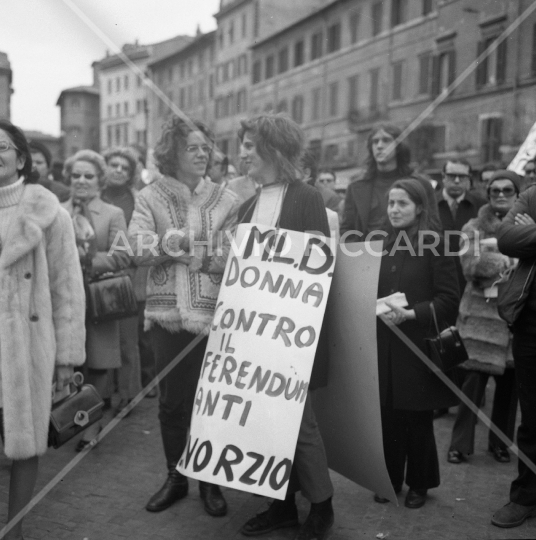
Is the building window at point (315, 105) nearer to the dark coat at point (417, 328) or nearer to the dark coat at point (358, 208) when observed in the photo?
the dark coat at point (358, 208)

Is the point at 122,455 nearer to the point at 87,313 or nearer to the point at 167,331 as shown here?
the point at 87,313

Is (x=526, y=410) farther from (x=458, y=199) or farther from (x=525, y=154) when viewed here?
(x=458, y=199)

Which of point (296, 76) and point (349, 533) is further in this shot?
point (296, 76)

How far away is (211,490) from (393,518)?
1.00 metres

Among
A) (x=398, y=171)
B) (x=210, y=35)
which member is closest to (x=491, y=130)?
(x=210, y=35)

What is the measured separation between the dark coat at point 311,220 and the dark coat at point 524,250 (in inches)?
38.9

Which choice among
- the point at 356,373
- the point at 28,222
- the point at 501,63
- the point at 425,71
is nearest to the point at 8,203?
the point at 28,222

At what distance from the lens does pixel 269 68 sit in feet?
58.3

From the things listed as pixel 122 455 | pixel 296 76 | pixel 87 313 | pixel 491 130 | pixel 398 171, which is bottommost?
pixel 122 455

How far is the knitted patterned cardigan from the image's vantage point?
389 centimetres

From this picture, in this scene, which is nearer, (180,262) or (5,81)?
(180,262)

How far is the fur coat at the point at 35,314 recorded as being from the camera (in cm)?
333

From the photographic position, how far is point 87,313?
513 cm

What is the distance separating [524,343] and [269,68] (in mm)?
14921
